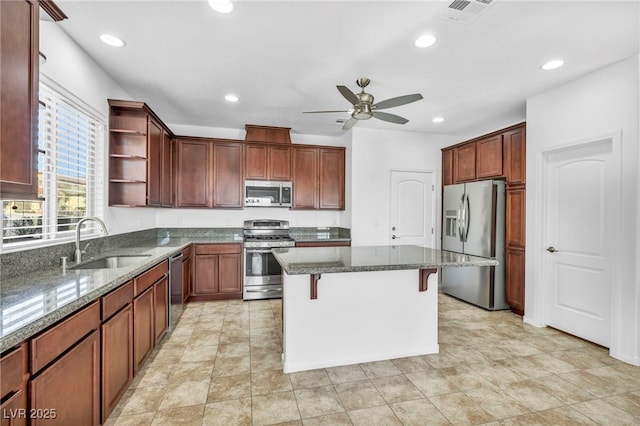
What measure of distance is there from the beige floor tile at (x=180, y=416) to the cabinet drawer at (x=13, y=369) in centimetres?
102

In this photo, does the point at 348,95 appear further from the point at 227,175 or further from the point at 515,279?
the point at 515,279

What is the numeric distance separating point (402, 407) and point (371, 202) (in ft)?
11.0

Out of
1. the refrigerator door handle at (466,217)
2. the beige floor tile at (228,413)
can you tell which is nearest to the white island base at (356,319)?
the beige floor tile at (228,413)

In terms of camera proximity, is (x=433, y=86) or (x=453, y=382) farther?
(x=433, y=86)

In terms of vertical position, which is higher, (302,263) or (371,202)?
(371,202)

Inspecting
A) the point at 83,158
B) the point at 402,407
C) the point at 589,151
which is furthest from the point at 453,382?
the point at 83,158

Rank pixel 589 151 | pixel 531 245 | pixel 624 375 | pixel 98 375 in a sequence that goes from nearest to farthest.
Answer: pixel 98 375 → pixel 624 375 → pixel 589 151 → pixel 531 245

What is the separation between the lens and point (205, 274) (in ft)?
14.5

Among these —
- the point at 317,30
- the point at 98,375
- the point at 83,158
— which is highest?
the point at 317,30

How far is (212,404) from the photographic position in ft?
6.84

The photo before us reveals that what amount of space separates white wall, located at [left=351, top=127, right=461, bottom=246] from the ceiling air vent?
2.86 meters

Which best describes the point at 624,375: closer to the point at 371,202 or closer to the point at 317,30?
the point at 371,202

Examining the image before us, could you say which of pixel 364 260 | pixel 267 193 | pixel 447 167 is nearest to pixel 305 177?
pixel 267 193

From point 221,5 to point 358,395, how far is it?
287 cm
